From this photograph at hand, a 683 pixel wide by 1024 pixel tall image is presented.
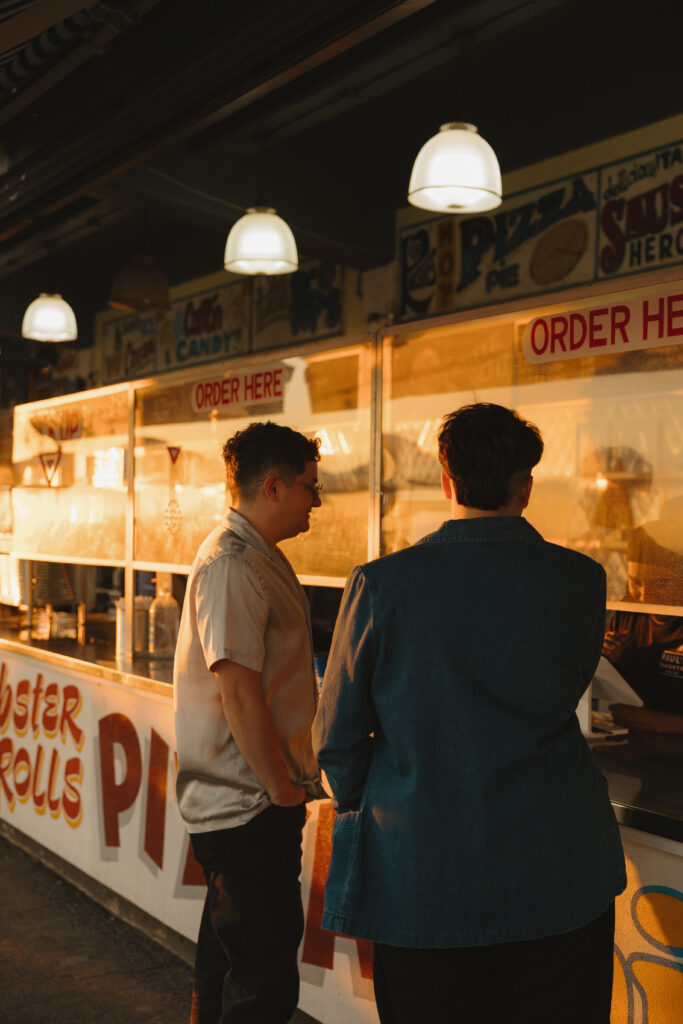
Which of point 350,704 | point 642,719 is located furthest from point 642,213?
point 350,704

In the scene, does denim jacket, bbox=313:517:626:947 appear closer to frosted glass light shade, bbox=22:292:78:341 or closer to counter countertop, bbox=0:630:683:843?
counter countertop, bbox=0:630:683:843

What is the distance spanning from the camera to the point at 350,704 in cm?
164

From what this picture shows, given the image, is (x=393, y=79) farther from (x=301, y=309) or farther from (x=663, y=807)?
(x=663, y=807)

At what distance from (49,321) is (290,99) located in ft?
8.08

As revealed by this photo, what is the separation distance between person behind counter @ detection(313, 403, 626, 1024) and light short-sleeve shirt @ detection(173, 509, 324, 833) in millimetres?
560

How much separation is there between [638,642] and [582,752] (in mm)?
2018

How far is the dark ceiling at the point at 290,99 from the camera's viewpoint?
2.66 meters

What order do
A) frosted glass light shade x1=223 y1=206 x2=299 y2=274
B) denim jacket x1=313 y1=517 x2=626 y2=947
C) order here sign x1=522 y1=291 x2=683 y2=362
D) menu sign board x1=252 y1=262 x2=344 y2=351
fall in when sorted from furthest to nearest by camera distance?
menu sign board x1=252 y1=262 x2=344 y2=351 → frosted glass light shade x1=223 y1=206 x2=299 y2=274 → order here sign x1=522 y1=291 x2=683 y2=362 → denim jacket x1=313 y1=517 x2=626 y2=947

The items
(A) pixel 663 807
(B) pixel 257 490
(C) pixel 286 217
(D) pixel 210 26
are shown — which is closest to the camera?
(A) pixel 663 807

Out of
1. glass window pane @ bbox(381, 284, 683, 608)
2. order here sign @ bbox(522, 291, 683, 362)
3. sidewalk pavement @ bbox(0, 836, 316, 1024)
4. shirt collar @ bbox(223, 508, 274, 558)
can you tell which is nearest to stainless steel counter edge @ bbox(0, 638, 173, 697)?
sidewalk pavement @ bbox(0, 836, 316, 1024)

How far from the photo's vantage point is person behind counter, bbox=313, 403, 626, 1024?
1.54 metres

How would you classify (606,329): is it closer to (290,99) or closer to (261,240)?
(261,240)

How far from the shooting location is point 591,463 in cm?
282

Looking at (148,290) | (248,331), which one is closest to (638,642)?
(148,290)
